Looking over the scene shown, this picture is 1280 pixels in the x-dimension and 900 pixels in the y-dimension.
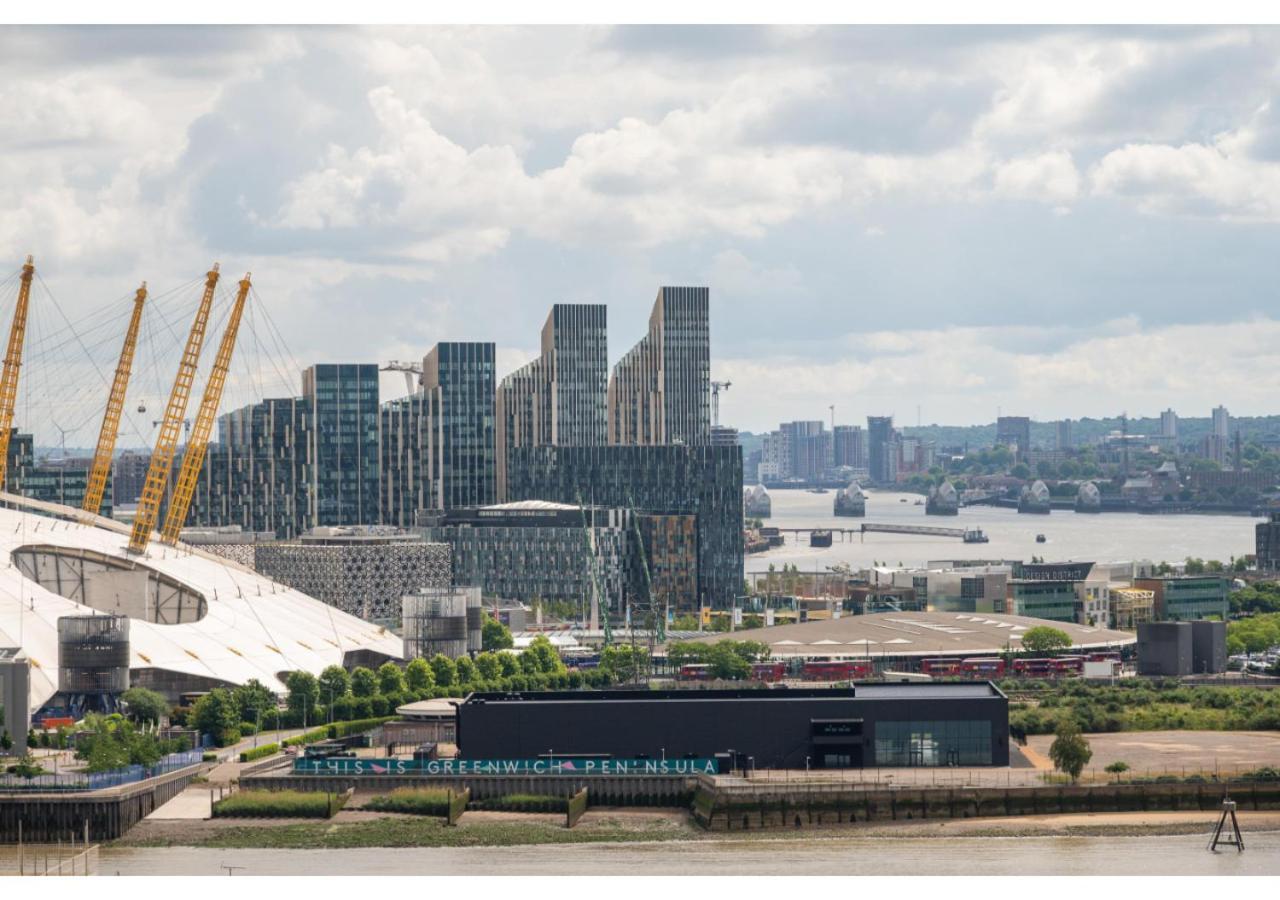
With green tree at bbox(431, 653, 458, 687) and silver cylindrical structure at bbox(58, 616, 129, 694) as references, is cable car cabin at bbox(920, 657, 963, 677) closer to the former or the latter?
green tree at bbox(431, 653, 458, 687)

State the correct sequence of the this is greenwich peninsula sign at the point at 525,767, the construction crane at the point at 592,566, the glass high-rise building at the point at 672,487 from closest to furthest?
the this is greenwich peninsula sign at the point at 525,767 < the construction crane at the point at 592,566 < the glass high-rise building at the point at 672,487

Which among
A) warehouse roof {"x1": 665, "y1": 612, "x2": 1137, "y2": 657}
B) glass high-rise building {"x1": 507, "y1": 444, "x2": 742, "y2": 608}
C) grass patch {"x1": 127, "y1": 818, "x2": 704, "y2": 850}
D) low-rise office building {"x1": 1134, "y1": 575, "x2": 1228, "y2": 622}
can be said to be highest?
glass high-rise building {"x1": 507, "y1": 444, "x2": 742, "y2": 608}

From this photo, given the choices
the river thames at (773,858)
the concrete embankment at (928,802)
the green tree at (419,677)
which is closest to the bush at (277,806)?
the river thames at (773,858)

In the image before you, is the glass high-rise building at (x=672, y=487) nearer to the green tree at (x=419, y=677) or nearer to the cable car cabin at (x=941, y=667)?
the cable car cabin at (x=941, y=667)

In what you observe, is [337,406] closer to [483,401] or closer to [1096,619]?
[483,401]

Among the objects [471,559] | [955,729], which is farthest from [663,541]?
[955,729]

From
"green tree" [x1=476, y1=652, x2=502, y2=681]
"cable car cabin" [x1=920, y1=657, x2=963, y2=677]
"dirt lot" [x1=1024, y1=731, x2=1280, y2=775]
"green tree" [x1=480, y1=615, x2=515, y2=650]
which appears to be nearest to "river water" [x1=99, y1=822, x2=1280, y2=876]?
"dirt lot" [x1=1024, y1=731, x2=1280, y2=775]
